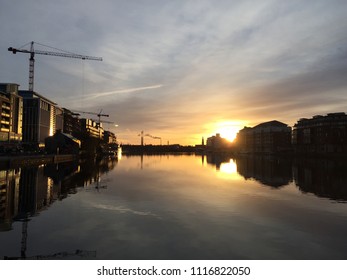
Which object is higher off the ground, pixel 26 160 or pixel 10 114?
pixel 10 114

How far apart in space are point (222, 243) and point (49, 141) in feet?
464

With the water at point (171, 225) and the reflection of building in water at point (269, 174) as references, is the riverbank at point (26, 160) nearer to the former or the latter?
the water at point (171, 225)

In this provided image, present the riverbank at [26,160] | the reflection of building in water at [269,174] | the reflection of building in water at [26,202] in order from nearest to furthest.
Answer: the reflection of building in water at [26,202] < the reflection of building in water at [269,174] < the riverbank at [26,160]

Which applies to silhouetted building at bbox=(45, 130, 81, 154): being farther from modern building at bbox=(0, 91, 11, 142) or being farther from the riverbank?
modern building at bbox=(0, 91, 11, 142)

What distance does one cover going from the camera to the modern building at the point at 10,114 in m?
157

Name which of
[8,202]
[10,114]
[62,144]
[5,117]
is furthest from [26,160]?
[10,114]

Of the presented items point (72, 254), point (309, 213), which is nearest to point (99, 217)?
point (72, 254)

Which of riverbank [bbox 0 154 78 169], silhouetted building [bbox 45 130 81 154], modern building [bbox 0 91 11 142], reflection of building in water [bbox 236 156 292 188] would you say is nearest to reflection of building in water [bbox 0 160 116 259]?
riverbank [bbox 0 154 78 169]

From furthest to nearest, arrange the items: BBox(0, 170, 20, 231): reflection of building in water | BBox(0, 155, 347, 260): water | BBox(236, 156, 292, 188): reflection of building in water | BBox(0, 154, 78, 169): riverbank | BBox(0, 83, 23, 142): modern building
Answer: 1. BBox(0, 83, 23, 142): modern building
2. BBox(0, 154, 78, 169): riverbank
3. BBox(236, 156, 292, 188): reflection of building in water
4. BBox(0, 170, 20, 231): reflection of building in water
5. BBox(0, 155, 347, 260): water

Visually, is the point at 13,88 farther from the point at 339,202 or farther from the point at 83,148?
the point at 339,202

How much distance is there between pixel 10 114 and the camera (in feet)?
539

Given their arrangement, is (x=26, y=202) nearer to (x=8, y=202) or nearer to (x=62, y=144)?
(x=8, y=202)

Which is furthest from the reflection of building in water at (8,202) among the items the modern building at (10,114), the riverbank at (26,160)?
the modern building at (10,114)

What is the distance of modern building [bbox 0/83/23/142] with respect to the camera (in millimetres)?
157375
